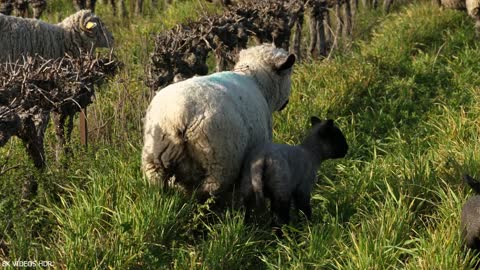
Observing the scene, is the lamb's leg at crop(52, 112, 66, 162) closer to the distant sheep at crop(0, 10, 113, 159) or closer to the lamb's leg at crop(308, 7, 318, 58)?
the distant sheep at crop(0, 10, 113, 159)

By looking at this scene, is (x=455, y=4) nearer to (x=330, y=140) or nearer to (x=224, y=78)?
(x=330, y=140)

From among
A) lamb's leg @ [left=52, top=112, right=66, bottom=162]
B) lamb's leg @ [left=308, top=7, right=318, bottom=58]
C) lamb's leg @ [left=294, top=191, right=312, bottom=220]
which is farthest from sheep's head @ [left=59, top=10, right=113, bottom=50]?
lamb's leg @ [left=294, top=191, right=312, bottom=220]

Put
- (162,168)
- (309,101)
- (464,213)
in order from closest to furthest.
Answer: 1. (464,213)
2. (162,168)
3. (309,101)

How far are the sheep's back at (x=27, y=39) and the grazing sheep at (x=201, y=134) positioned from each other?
3.87 metres

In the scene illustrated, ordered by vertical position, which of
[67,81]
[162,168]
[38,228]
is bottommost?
[38,228]

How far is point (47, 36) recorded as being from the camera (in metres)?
9.52

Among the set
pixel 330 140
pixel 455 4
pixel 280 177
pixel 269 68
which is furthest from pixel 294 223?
pixel 455 4

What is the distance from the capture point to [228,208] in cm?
587

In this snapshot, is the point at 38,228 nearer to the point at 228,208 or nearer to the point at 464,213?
the point at 228,208

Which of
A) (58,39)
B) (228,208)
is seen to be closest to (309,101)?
(58,39)

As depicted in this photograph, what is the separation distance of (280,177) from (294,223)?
1.75 ft

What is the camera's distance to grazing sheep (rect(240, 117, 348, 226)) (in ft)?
18.6

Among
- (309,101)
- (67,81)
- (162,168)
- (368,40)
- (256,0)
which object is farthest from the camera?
(368,40)

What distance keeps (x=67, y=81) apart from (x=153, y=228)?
1715 millimetres
